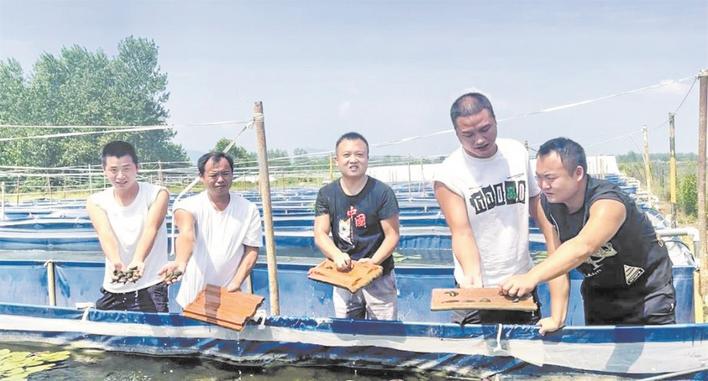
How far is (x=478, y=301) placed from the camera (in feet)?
8.48

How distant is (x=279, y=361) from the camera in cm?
388

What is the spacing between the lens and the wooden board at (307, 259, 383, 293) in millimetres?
3057

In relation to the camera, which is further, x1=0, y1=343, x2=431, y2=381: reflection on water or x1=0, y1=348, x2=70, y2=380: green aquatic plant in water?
x1=0, y1=348, x2=70, y2=380: green aquatic plant in water

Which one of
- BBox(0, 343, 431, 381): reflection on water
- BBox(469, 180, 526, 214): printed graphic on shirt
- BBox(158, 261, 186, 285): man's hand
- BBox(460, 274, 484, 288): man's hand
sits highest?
BBox(469, 180, 526, 214): printed graphic on shirt

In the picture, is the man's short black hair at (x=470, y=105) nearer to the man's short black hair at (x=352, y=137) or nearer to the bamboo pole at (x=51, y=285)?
the man's short black hair at (x=352, y=137)

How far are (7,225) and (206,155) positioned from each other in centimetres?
1186

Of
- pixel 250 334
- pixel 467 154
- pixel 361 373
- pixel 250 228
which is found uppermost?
pixel 467 154

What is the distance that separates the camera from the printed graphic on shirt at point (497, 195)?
2.78 metres

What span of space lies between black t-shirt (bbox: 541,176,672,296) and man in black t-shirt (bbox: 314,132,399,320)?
98 cm

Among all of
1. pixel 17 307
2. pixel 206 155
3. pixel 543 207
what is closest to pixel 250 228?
pixel 206 155

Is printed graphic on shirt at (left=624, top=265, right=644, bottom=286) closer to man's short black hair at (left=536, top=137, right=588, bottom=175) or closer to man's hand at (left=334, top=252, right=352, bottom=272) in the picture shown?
man's short black hair at (left=536, top=137, right=588, bottom=175)

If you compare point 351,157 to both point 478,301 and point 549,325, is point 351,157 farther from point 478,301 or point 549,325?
point 549,325

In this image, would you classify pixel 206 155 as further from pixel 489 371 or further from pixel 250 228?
pixel 489 371

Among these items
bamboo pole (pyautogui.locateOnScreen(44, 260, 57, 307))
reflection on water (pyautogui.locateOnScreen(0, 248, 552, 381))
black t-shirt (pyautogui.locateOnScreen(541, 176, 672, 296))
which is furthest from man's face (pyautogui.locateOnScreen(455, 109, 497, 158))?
bamboo pole (pyautogui.locateOnScreen(44, 260, 57, 307))
